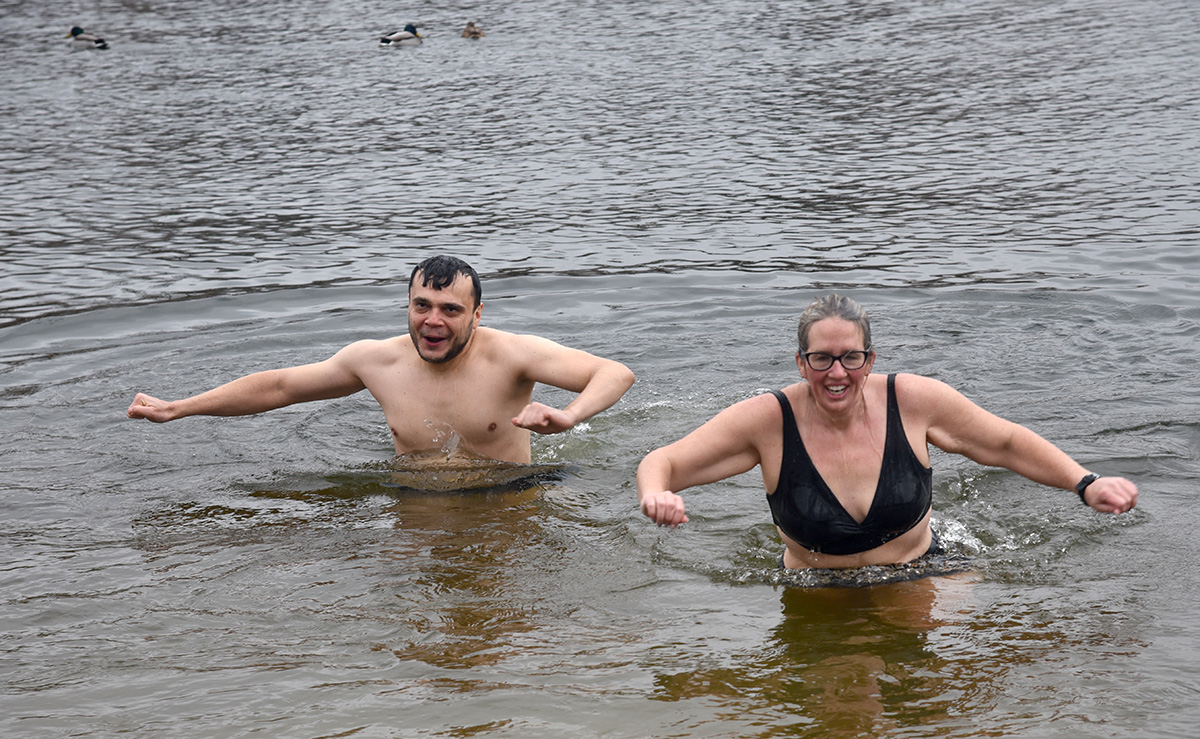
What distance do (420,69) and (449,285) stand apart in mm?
21607

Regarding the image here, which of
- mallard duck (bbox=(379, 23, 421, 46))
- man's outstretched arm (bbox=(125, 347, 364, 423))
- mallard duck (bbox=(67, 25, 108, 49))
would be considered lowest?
man's outstretched arm (bbox=(125, 347, 364, 423))

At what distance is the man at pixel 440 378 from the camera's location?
7.13 metres

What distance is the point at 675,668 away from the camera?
17.5 ft

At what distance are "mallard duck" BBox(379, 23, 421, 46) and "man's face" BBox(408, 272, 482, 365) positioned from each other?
25184mm

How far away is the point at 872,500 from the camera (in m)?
5.51

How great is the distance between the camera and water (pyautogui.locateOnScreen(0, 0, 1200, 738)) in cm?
523

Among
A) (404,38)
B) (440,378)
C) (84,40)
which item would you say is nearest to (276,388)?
(440,378)

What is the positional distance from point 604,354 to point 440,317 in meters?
3.57

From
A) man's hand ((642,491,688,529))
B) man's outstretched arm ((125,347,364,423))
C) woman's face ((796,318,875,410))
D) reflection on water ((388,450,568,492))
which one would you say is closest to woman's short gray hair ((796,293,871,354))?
woman's face ((796,318,875,410))

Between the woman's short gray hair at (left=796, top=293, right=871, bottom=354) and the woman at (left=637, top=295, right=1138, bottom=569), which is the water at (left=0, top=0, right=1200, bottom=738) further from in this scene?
the woman's short gray hair at (left=796, top=293, right=871, bottom=354)

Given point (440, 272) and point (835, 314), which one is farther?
point (440, 272)

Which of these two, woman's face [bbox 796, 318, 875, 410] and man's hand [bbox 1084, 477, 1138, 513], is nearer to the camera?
man's hand [bbox 1084, 477, 1138, 513]

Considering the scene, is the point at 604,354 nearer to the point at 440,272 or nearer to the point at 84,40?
the point at 440,272

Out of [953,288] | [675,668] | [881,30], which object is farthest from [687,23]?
[675,668]
